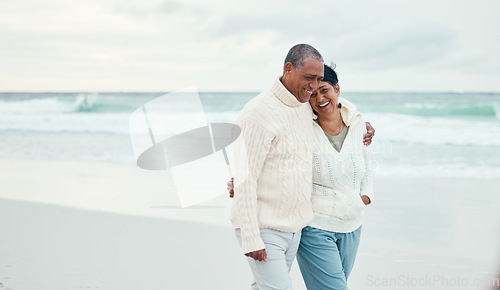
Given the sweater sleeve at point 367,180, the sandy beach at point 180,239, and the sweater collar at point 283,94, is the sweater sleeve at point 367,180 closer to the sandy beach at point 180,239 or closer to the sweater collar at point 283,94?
the sweater collar at point 283,94

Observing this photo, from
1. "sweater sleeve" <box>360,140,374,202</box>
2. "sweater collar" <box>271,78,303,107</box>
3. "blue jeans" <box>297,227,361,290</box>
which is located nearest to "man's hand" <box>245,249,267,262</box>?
"blue jeans" <box>297,227,361,290</box>

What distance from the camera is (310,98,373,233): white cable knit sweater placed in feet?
8.32

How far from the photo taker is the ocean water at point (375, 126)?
10945mm

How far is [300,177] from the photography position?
7.80 ft

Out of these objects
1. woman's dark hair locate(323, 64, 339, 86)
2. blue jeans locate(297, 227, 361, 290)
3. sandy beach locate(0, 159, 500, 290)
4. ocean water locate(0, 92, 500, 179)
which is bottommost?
ocean water locate(0, 92, 500, 179)

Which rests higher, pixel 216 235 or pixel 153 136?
pixel 216 235

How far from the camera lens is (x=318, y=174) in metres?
2.53

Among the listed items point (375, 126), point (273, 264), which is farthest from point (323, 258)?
point (375, 126)

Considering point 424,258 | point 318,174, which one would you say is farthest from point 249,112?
point 424,258

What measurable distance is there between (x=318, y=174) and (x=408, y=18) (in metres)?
24.0

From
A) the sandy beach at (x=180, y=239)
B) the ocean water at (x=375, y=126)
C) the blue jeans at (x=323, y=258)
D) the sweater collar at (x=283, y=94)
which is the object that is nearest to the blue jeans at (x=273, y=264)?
the blue jeans at (x=323, y=258)

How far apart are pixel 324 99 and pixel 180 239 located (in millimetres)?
3185

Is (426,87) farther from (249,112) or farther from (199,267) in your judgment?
(249,112)

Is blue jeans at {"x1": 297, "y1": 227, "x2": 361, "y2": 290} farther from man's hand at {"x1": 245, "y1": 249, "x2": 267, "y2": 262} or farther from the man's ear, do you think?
the man's ear
